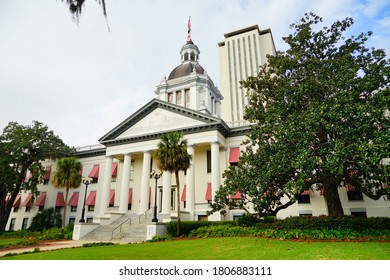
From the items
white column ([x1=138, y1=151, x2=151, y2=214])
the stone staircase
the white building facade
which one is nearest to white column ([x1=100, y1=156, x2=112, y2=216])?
the white building facade

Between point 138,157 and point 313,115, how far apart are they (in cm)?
2400

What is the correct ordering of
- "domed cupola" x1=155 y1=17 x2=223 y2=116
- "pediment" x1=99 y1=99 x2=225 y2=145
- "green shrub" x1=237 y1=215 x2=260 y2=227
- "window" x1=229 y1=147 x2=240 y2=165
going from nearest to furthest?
"green shrub" x1=237 y1=215 x2=260 y2=227
"window" x1=229 y1=147 x2=240 y2=165
"pediment" x1=99 y1=99 x2=225 y2=145
"domed cupola" x1=155 y1=17 x2=223 y2=116

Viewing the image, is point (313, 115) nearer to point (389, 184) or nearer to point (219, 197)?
point (389, 184)

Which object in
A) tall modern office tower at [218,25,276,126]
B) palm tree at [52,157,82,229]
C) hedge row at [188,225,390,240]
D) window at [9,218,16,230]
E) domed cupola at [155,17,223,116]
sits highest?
tall modern office tower at [218,25,276,126]

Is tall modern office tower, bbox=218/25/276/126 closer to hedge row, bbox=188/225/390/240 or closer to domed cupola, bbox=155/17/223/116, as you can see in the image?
domed cupola, bbox=155/17/223/116

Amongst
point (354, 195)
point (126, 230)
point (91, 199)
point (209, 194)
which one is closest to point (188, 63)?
point (209, 194)

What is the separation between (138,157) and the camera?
110 ft

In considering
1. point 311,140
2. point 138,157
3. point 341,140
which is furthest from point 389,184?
point 138,157

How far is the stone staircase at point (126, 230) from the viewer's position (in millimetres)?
21650

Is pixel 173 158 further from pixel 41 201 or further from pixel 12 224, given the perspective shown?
pixel 12 224

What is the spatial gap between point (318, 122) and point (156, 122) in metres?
20.2

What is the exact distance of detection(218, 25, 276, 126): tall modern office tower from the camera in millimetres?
76812

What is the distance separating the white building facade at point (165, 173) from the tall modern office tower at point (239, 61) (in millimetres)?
37791

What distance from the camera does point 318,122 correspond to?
14.1m
